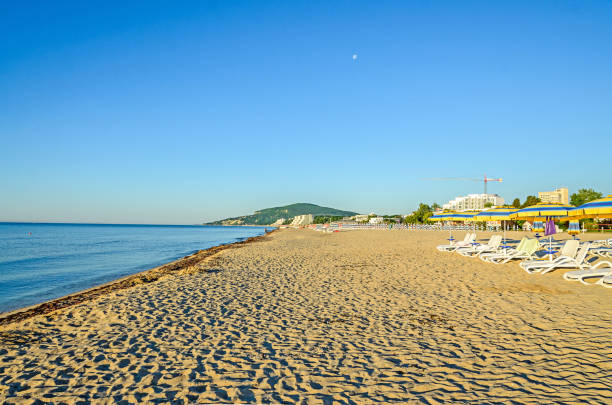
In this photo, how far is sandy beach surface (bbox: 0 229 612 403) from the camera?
3359mm

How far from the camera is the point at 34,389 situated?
3484mm

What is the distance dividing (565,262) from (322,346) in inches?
355

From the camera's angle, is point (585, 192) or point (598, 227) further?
point (585, 192)

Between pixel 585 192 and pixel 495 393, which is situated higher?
pixel 585 192

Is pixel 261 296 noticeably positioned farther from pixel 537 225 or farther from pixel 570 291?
pixel 537 225

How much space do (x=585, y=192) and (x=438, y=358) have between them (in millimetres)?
69007

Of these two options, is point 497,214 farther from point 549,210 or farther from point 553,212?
point 553,212

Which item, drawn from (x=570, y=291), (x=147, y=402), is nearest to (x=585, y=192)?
(x=570, y=291)

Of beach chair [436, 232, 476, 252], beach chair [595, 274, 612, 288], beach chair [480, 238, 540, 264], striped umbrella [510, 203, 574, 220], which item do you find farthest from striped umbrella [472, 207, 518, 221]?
beach chair [595, 274, 612, 288]

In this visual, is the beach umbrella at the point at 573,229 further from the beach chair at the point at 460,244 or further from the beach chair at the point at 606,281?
the beach chair at the point at 606,281

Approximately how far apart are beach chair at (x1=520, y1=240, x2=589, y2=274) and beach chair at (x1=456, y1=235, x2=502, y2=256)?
313 centimetres

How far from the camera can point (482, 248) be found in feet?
44.8

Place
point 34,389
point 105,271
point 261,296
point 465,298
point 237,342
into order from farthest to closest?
point 105,271, point 261,296, point 465,298, point 237,342, point 34,389

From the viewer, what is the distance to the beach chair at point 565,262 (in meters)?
9.45
